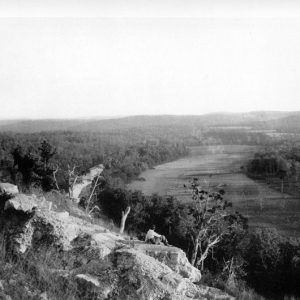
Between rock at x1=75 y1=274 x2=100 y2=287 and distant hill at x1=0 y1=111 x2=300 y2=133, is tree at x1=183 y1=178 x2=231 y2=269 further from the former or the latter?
distant hill at x1=0 y1=111 x2=300 y2=133

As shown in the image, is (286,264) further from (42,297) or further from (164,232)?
(42,297)

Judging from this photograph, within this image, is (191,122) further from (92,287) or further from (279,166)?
(92,287)

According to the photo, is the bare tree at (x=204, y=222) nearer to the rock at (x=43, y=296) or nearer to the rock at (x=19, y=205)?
the rock at (x=19, y=205)

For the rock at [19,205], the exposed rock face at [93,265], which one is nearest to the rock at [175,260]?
the exposed rock face at [93,265]

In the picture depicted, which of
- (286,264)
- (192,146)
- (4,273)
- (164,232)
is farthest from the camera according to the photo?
(192,146)

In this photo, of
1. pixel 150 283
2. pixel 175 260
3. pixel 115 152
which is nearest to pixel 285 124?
pixel 115 152

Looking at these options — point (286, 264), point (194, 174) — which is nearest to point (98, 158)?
point (194, 174)
